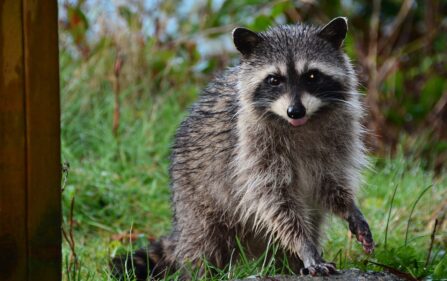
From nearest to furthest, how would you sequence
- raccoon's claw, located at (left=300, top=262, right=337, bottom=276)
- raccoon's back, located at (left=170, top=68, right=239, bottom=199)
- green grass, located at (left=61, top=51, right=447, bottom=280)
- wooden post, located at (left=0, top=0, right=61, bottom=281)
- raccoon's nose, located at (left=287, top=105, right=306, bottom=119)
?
1. wooden post, located at (left=0, top=0, right=61, bottom=281)
2. raccoon's claw, located at (left=300, top=262, right=337, bottom=276)
3. raccoon's nose, located at (left=287, top=105, right=306, bottom=119)
4. raccoon's back, located at (left=170, top=68, right=239, bottom=199)
5. green grass, located at (left=61, top=51, right=447, bottom=280)

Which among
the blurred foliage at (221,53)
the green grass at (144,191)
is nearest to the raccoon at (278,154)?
the green grass at (144,191)

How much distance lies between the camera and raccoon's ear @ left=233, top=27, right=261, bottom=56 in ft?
12.6

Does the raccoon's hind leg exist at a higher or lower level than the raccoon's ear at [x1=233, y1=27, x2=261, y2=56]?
lower

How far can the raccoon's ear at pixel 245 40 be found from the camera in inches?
152

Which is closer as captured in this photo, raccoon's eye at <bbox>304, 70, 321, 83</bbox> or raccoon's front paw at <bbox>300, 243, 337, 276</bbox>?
raccoon's front paw at <bbox>300, 243, 337, 276</bbox>

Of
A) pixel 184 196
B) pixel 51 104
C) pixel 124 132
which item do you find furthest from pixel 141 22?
pixel 51 104

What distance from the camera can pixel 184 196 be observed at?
420 centimetres

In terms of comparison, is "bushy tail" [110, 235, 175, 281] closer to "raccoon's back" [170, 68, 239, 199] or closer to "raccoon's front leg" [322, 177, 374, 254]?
"raccoon's back" [170, 68, 239, 199]

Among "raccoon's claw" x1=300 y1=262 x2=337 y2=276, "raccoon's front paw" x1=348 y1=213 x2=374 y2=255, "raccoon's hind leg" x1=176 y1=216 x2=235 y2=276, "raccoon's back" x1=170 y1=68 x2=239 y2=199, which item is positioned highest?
"raccoon's back" x1=170 y1=68 x2=239 y2=199

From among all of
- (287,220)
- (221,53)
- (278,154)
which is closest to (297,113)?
(278,154)

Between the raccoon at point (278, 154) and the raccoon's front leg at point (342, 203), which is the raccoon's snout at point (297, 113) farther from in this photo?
the raccoon's front leg at point (342, 203)

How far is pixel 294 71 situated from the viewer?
12.0ft

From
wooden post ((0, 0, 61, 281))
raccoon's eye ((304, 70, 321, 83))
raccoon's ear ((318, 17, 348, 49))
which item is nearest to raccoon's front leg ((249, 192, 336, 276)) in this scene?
raccoon's eye ((304, 70, 321, 83))

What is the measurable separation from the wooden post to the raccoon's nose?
1139 mm
